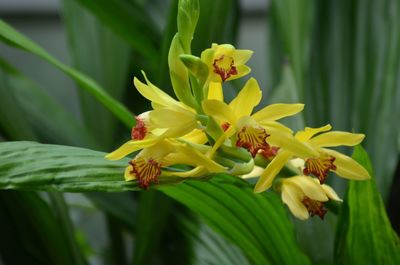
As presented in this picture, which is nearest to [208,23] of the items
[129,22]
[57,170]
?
[129,22]

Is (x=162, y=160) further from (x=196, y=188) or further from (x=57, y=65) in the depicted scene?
(x=57, y=65)

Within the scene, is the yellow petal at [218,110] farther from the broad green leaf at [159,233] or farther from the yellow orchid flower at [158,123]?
the broad green leaf at [159,233]

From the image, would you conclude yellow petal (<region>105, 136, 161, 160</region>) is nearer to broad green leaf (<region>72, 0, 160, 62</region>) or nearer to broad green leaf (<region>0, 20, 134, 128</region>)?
broad green leaf (<region>0, 20, 134, 128</region>)

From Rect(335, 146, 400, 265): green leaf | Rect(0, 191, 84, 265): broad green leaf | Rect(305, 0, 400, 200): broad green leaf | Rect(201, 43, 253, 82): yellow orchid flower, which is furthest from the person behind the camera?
Rect(305, 0, 400, 200): broad green leaf

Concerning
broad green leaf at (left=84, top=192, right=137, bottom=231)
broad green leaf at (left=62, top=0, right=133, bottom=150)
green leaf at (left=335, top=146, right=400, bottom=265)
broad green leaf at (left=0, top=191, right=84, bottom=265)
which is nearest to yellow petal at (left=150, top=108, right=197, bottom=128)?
green leaf at (left=335, top=146, right=400, bottom=265)

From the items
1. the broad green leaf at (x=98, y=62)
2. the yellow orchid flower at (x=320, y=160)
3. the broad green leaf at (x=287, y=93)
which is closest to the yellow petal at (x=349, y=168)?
the yellow orchid flower at (x=320, y=160)

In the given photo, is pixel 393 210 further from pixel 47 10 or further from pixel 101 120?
pixel 47 10
